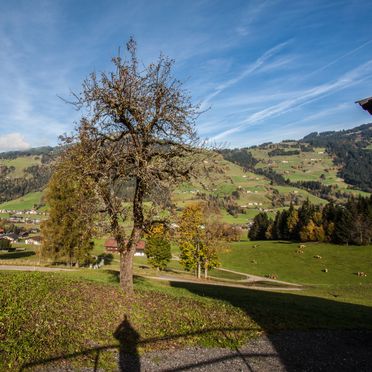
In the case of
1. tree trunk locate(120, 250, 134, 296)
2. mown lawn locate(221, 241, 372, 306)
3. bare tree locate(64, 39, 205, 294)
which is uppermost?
bare tree locate(64, 39, 205, 294)

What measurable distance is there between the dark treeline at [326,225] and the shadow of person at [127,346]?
90.6 m

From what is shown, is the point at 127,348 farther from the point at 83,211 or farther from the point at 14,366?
the point at 83,211

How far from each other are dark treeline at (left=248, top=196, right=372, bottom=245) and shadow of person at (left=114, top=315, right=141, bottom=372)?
297 ft

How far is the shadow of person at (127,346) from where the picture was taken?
10352 millimetres

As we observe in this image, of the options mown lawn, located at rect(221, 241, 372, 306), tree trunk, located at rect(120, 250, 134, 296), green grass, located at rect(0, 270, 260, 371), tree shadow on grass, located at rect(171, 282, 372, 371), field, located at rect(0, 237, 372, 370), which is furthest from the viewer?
mown lawn, located at rect(221, 241, 372, 306)

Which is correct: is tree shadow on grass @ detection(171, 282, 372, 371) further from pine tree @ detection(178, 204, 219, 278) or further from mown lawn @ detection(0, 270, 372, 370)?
pine tree @ detection(178, 204, 219, 278)

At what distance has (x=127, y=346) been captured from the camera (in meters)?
11.9

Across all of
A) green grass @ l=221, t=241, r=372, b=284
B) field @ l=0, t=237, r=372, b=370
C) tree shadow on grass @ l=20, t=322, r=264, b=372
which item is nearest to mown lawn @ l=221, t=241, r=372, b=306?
green grass @ l=221, t=241, r=372, b=284

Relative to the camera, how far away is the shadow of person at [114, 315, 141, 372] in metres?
10.4

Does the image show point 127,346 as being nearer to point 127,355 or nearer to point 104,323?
point 127,355

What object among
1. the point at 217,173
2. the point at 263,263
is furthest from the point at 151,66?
the point at 263,263

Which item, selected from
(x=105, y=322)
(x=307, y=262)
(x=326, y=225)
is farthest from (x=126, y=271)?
(x=326, y=225)

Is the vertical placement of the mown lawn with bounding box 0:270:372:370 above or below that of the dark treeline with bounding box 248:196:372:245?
below

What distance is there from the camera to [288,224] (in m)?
117
